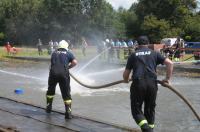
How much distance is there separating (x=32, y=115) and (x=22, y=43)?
8624 cm

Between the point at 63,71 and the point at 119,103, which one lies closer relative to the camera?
the point at 63,71

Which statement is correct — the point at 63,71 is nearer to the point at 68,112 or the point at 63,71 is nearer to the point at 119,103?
the point at 68,112

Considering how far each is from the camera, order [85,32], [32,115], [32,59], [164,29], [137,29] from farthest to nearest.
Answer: [85,32], [137,29], [164,29], [32,59], [32,115]

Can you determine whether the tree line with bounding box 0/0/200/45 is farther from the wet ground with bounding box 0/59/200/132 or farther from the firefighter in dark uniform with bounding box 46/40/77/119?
the firefighter in dark uniform with bounding box 46/40/77/119

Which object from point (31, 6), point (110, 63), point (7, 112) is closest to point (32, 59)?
point (110, 63)

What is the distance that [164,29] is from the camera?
240ft

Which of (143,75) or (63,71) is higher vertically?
(143,75)

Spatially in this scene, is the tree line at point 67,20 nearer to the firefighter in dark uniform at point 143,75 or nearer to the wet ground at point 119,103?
the wet ground at point 119,103

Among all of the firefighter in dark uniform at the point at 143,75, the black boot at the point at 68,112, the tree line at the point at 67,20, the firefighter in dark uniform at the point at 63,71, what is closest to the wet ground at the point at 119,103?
the black boot at the point at 68,112

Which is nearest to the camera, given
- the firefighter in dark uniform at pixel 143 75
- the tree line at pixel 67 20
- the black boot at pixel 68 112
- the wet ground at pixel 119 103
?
the firefighter in dark uniform at pixel 143 75

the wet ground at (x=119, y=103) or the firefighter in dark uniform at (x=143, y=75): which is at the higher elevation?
the firefighter in dark uniform at (x=143, y=75)

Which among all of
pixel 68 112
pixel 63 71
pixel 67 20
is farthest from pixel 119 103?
pixel 67 20

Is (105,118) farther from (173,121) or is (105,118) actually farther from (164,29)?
(164,29)

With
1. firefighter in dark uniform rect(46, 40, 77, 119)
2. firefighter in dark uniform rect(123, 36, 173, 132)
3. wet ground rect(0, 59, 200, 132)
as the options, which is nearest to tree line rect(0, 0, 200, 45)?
wet ground rect(0, 59, 200, 132)
